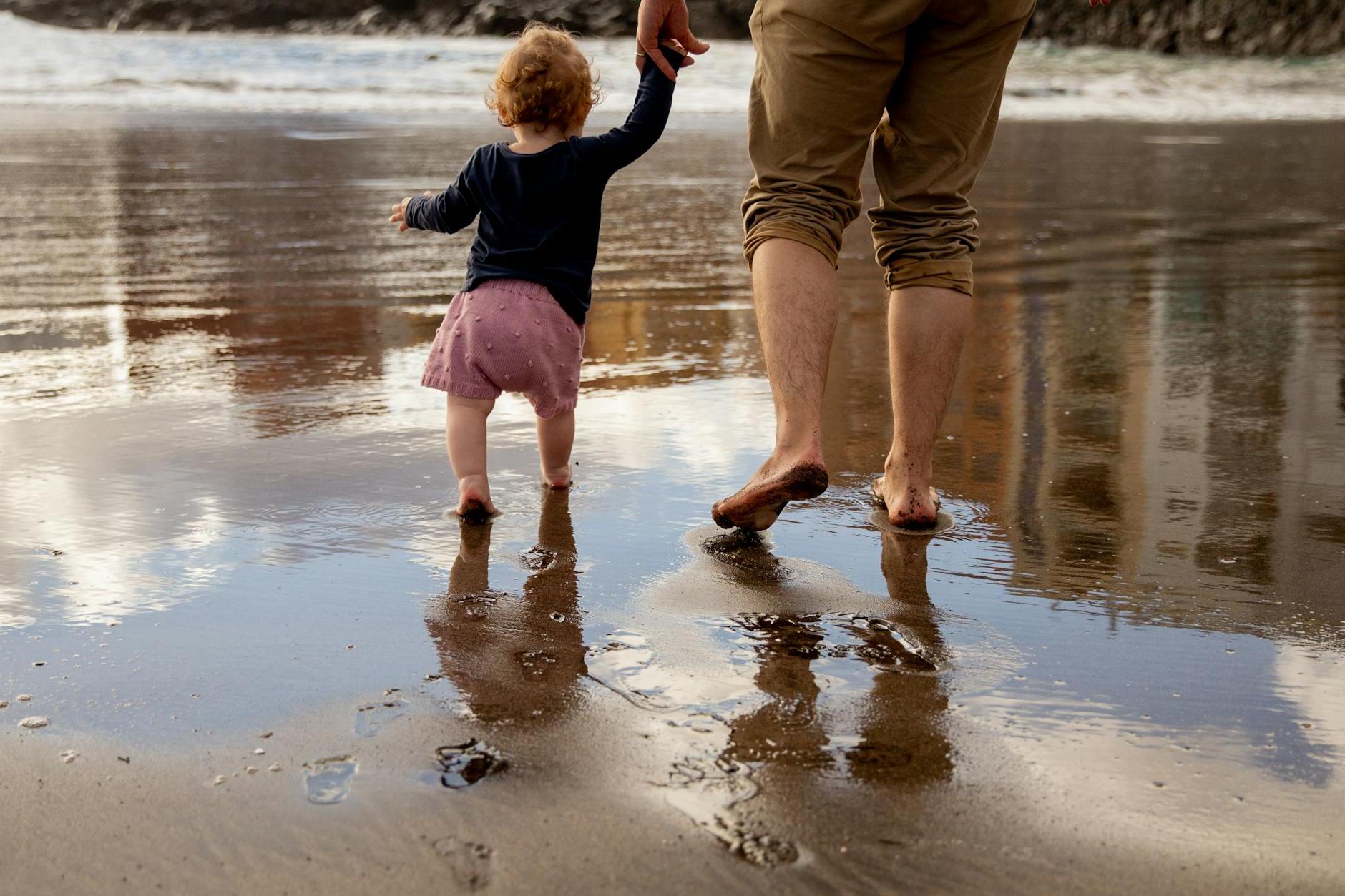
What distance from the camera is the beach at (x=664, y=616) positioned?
55.6 inches

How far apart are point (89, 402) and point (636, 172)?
20.2ft

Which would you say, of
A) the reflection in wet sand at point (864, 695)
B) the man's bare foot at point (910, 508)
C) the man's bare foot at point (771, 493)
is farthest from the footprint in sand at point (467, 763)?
the man's bare foot at point (910, 508)

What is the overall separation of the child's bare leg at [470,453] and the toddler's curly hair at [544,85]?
0.57 m

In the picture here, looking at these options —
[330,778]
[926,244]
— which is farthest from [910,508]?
[330,778]

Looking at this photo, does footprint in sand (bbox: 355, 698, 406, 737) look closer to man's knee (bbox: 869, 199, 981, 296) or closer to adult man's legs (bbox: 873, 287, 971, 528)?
adult man's legs (bbox: 873, 287, 971, 528)

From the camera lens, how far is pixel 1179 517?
8.27 ft

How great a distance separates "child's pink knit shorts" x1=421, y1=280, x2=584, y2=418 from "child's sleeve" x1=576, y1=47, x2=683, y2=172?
290mm

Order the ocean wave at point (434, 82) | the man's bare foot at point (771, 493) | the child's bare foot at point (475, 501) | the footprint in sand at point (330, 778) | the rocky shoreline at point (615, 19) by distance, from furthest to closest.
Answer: the rocky shoreline at point (615, 19) < the ocean wave at point (434, 82) < the child's bare foot at point (475, 501) < the man's bare foot at point (771, 493) < the footprint in sand at point (330, 778)

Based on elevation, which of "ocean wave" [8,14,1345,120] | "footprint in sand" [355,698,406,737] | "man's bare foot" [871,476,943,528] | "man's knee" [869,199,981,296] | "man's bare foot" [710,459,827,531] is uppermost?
"ocean wave" [8,14,1345,120]

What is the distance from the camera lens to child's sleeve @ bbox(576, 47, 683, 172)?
2729mm

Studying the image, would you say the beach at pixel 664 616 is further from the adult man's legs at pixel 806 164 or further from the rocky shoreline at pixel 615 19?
the rocky shoreline at pixel 615 19

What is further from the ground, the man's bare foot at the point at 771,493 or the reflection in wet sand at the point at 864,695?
the man's bare foot at the point at 771,493

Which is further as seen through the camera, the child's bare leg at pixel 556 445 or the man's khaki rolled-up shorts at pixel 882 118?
the child's bare leg at pixel 556 445

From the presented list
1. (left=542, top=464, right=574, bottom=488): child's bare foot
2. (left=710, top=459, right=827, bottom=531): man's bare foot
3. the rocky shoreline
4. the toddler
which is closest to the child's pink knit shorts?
the toddler
